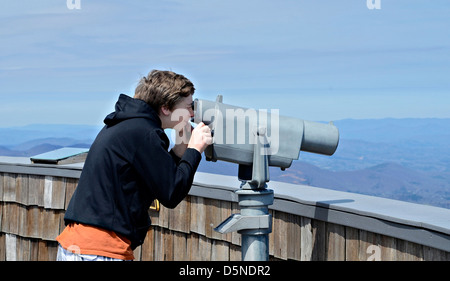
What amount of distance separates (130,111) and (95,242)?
1.83ft

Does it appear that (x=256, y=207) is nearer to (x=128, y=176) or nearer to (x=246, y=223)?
(x=246, y=223)

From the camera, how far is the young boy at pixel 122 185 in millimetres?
2432

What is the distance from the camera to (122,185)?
8.13 ft

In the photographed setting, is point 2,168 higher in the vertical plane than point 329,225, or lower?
higher

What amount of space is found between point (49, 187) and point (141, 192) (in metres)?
3.02

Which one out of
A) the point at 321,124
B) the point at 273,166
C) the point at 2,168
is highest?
the point at 2,168

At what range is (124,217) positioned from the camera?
2.49 m

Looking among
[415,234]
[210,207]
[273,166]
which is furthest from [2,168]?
[415,234]

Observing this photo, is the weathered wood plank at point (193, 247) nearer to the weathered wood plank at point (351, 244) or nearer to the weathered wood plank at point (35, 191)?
the weathered wood plank at point (351, 244)

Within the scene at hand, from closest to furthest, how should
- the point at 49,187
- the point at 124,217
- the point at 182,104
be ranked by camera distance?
1. the point at 124,217
2. the point at 182,104
3. the point at 49,187

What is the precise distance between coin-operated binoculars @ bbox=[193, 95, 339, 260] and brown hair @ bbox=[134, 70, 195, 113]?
177 mm

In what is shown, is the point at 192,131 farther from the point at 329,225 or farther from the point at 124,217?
the point at 329,225

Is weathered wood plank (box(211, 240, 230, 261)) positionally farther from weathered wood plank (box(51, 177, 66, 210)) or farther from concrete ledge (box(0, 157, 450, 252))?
weathered wood plank (box(51, 177, 66, 210))

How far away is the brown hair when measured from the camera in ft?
8.57
